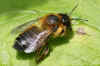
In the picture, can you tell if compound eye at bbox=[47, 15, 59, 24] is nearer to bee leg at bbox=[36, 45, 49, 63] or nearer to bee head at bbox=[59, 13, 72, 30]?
bee head at bbox=[59, 13, 72, 30]

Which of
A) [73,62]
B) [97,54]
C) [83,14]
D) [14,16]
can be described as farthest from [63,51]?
[14,16]

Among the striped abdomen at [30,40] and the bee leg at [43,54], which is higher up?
the striped abdomen at [30,40]

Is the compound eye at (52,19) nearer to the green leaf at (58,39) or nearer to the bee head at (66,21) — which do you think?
the bee head at (66,21)

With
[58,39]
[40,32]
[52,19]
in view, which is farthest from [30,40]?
[58,39]

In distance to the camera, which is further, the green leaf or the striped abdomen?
the green leaf

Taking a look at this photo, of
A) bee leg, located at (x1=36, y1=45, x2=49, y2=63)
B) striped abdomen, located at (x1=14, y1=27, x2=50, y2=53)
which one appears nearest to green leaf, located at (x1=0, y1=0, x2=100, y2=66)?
bee leg, located at (x1=36, y1=45, x2=49, y2=63)

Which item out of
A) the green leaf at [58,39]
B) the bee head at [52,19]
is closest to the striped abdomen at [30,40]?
the bee head at [52,19]

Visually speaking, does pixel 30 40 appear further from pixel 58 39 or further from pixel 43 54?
pixel 58 39
